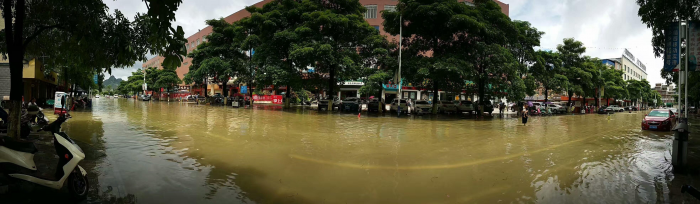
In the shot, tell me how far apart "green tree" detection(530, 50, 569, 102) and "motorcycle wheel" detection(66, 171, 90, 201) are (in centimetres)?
3506

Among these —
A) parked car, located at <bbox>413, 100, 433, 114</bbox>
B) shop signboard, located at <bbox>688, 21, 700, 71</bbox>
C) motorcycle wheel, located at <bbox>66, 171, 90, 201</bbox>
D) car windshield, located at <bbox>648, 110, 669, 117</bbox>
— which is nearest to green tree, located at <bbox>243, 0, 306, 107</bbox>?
parked car, located at <bbox>413, 100, 433, 114</bbox>

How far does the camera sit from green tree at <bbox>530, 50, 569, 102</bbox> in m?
34.1

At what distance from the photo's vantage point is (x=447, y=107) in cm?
3303

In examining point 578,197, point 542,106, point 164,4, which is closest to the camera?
point 164,4

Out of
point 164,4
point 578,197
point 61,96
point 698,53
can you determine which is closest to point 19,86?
point 164,4

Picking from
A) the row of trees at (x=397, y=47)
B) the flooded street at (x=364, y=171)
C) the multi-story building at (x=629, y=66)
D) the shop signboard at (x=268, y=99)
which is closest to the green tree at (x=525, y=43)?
the row of trees at (x=397, y=47)

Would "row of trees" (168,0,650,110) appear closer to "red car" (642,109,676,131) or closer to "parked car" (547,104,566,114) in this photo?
"parked car" (547,104,566,114)

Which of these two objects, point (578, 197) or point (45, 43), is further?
point (45, 43)

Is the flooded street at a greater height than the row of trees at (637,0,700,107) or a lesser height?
lesser

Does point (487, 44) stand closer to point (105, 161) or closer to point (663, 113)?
point (663, 113)

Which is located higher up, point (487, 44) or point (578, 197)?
point (487, 44)

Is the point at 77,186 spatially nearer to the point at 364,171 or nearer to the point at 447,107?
the point at 364,171

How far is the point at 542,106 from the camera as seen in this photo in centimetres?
3488

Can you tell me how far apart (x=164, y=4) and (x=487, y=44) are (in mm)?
25019
